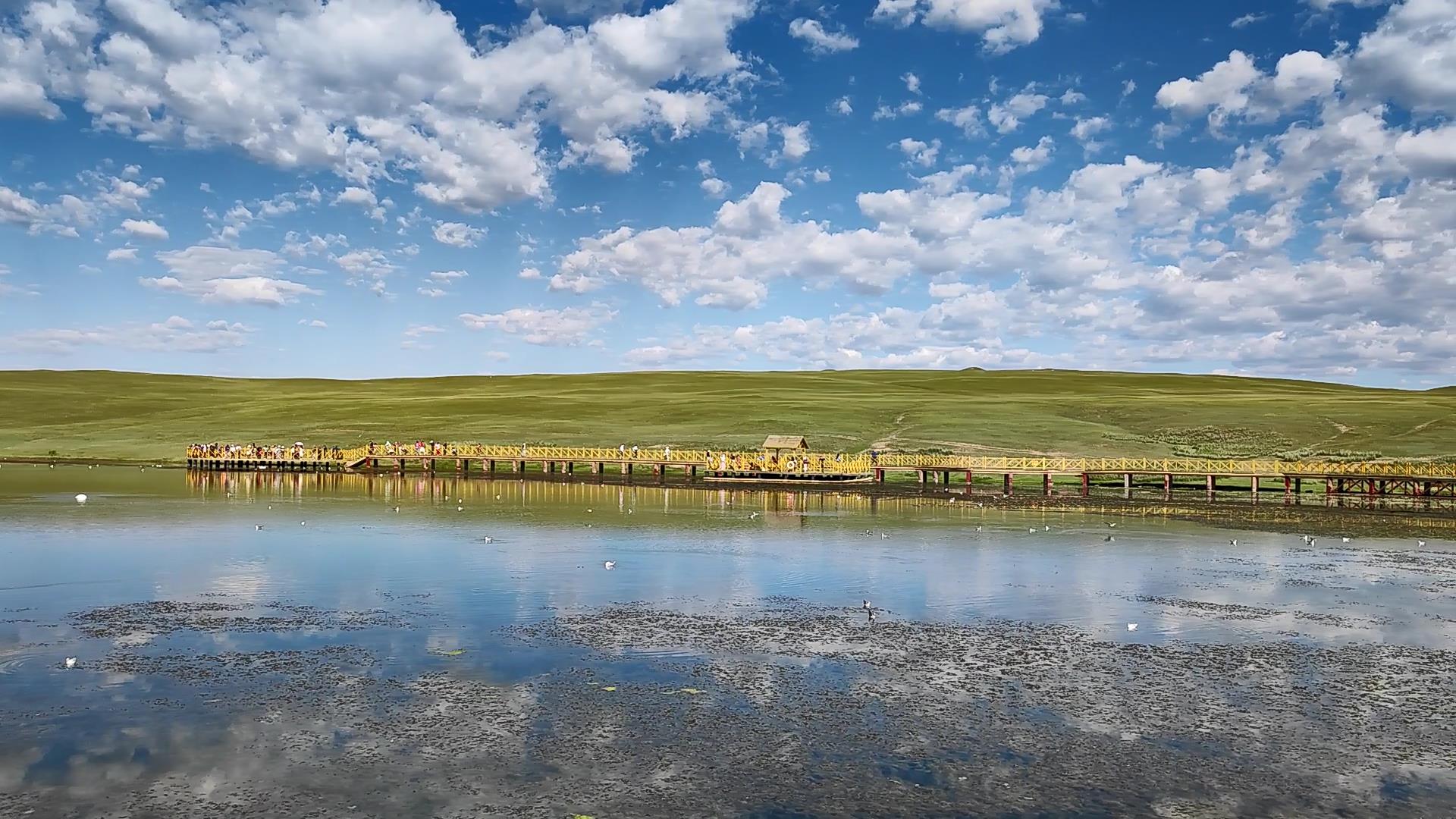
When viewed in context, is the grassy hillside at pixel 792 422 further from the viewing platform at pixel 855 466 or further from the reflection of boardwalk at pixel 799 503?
the reflection of boardwalk at pixel 799 503

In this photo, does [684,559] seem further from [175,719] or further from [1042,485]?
[1042,485]

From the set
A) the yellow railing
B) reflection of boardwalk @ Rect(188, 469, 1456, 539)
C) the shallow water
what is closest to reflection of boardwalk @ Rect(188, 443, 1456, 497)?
the yellow railing

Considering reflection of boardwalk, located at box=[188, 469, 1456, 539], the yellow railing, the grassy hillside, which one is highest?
the grassy hillside

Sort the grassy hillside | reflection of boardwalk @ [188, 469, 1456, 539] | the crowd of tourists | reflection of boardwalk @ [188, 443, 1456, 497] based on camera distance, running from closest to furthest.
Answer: reflection of boardwalk @ [188, 469, 1456, 539]
reflection of boardwalk @ [188, 443, 1456, 497]
the crowd of tourists
the grassy hillside

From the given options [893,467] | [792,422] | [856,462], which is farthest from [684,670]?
[792,422]

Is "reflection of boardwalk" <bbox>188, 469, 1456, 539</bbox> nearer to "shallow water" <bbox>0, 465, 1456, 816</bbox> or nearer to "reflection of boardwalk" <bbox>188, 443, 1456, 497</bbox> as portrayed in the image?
Answer: "reflection of boardwalk" <bbox>188, 443, 1456, 497</bbox>

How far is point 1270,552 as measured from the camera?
43656 mm

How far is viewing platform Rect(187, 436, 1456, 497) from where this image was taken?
7938 cm

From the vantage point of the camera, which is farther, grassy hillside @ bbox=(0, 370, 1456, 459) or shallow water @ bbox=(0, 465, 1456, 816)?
grassy hillside @ bbox=(0, 370, 1456, 459)

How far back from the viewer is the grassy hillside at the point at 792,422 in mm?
107938

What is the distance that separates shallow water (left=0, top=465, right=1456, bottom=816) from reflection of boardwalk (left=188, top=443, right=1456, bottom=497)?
34.2 m

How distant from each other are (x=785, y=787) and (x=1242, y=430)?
112 m

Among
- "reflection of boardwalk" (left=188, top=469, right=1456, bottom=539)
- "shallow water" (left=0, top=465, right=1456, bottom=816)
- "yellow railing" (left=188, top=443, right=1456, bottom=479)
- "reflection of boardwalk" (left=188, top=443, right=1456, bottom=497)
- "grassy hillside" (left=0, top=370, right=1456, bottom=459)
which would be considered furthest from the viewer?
"grassy hillside" (left=0, top=370, right=1456, bottom=459)

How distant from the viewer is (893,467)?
8606cm
